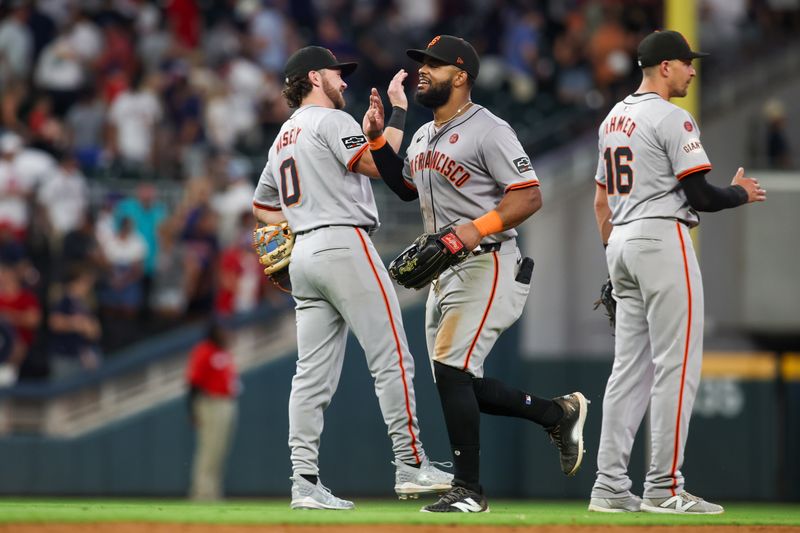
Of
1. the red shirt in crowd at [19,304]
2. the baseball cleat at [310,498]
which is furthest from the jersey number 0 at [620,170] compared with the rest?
the red shirt in crowd at [19,304]

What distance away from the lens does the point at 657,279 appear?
6.39 m

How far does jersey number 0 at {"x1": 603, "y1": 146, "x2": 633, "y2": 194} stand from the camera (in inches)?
256

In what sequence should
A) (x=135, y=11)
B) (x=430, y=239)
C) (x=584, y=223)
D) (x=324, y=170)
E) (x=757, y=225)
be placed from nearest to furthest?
(x=430, y=239)
(x=324, y=170)
(x=757, y=225)
(x=584, y=223)
(x=135, y=11)

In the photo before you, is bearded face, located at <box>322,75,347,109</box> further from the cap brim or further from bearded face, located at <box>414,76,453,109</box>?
bearded face, located at <box>414,76,453,109</box>

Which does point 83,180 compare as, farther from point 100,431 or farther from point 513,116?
point 513,116

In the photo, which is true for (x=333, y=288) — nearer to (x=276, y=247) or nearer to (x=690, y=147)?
(x=276, y=247)

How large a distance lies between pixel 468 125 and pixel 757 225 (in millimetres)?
7637

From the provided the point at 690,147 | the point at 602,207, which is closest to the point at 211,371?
the point at 602,207

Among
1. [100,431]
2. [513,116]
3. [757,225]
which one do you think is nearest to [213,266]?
[100,431]

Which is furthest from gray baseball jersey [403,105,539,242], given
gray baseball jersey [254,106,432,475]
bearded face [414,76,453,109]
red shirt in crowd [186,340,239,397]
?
red shirt in crowd [186,340,239,397]

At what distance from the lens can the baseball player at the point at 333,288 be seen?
21.6ft

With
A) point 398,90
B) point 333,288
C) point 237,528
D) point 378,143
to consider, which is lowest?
point 237,528

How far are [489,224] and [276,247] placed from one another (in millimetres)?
1336

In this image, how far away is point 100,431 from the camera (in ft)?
45.3
